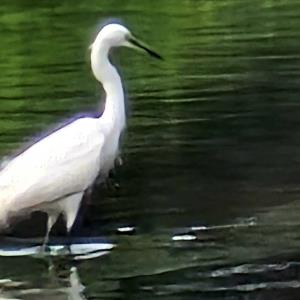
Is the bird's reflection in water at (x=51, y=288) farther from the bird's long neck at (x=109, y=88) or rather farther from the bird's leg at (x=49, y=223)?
the bird's long neck at (x=109, y=88)

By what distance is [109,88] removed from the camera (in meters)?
8.20

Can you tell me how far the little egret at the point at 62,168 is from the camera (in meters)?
7.55

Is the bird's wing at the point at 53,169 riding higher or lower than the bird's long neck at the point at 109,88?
lower

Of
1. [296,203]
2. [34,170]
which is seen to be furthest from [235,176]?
[34,170]

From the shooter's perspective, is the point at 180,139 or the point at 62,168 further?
the point at 180,139

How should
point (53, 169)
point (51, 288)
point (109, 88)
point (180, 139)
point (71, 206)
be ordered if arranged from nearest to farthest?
point (51, 288) < point (53, 169) < point (71, 206) < point (109, 88) < point (180, 139)

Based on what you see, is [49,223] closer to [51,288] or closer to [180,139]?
[51,288]

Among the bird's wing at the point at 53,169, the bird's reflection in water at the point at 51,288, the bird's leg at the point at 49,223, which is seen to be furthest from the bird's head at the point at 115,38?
the bird's reflection in water at the point at 51,288

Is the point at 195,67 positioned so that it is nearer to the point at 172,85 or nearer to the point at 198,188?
the point at 172,85

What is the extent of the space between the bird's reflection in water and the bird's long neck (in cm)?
101

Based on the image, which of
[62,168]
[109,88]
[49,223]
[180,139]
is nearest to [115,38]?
[109,88]

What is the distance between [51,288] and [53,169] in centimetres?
80

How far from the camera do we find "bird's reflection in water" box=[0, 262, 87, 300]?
695 centimetres

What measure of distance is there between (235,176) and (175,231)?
4.50 ft
